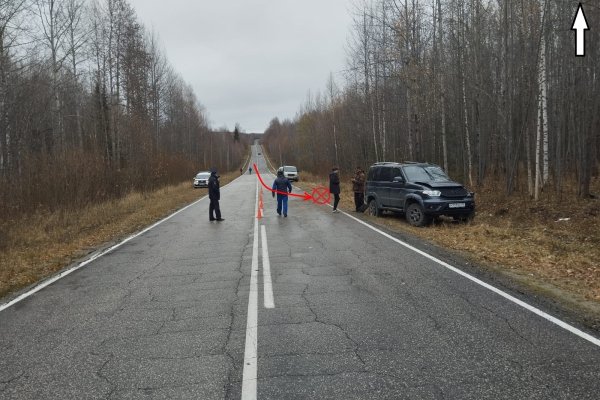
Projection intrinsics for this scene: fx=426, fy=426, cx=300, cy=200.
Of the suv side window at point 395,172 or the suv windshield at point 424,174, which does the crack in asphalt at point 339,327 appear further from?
the suv side window at point 395,172

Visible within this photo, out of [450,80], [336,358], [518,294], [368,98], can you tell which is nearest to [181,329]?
[336,358]

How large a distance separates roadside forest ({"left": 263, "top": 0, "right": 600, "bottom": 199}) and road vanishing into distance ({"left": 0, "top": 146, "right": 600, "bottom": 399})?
920cm

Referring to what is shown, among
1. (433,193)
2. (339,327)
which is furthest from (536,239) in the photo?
(339,327)

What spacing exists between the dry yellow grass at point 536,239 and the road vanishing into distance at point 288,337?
3.73ft

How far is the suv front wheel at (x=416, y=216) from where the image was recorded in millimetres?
12998

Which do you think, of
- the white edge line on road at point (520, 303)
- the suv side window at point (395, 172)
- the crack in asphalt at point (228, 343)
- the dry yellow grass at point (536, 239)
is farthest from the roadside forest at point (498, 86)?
the crack in asphalt at point (228, 343)

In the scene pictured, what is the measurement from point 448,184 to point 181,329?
33.9 feet

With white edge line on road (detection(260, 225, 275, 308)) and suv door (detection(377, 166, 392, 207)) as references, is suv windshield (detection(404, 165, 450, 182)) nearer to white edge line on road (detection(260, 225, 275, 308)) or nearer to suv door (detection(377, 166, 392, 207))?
suv door (detection(377, 166, 392, 207))

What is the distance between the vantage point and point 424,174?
1412 cm

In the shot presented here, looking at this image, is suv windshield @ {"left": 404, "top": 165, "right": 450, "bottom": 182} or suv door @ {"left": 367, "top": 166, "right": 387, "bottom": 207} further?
suv door @ {"left": 367, "top": 166, "right": 387, "bottom": 207}

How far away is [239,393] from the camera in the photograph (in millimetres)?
3406

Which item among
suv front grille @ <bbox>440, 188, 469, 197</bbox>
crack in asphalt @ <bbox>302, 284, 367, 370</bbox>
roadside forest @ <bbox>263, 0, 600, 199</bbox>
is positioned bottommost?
crack in asphalt @ <bbox>302, 284, 367, 370</bbox>

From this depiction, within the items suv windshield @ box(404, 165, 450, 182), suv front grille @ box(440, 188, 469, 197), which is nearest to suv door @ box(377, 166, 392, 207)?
suv windshield @ box(404, 165, 450, 182)

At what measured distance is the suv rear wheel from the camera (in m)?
15.9
